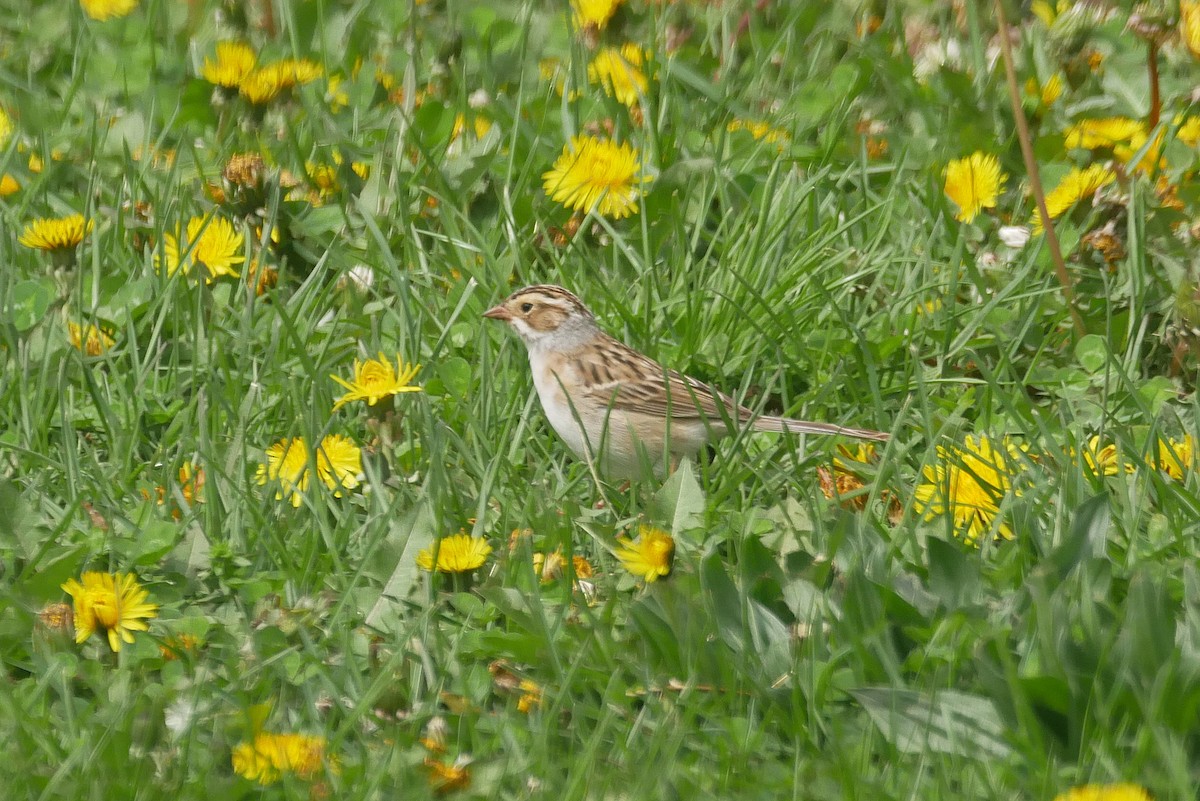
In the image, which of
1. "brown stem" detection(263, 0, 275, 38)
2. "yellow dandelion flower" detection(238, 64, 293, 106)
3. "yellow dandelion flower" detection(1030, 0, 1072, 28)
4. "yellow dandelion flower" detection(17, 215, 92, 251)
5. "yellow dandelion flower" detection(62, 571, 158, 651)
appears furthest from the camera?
"brown stem" detection(263, 0, 275, 38)

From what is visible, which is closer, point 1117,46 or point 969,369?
point 969,369

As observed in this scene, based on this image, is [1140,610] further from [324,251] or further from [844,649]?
[324,251]

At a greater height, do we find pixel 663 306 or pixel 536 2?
pixel 536 2

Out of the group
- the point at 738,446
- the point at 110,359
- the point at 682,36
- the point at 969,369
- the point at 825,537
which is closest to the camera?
the point at 825,537

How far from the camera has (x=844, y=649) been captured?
3303 mm

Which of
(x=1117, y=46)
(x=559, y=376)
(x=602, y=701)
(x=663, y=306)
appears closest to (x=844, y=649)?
(x=602, y=701)

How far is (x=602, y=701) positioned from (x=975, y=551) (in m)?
0.99

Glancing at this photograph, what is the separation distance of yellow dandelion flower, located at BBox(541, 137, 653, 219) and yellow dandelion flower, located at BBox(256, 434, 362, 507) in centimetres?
135

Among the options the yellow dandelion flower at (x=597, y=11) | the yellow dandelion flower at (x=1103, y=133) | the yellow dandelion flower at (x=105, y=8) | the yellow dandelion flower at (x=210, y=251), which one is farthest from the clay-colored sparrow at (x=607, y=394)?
the yellow dandelion flower at (x=105, y=8)

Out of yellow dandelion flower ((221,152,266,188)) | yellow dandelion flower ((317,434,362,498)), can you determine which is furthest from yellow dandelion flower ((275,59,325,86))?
yellow dandelion flower ((317,434,362,498))

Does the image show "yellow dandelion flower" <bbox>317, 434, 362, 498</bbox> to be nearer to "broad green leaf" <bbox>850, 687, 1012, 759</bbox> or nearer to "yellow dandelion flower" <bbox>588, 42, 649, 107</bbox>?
"broad green leaf" <bbox>850, 687, 1012, 759</bbox>

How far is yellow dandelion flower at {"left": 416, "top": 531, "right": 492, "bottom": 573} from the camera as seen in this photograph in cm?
379

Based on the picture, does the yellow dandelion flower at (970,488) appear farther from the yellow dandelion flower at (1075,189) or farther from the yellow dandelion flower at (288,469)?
the yellow dandelion flower at (288,469)

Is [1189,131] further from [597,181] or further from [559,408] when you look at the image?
[559,408]
